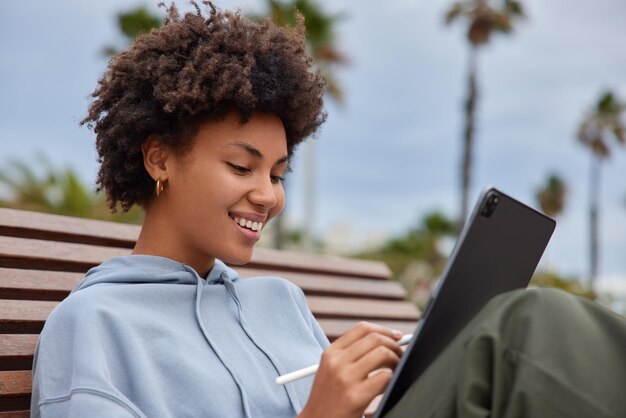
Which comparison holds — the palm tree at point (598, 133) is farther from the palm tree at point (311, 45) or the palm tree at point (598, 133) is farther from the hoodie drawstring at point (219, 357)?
the hoodie drawstring at point (219, 357)

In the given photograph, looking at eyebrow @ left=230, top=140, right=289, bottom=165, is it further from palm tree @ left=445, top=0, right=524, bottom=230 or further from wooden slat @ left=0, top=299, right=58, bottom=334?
palm tree @ left=445, top=0, right=524, bottom=230

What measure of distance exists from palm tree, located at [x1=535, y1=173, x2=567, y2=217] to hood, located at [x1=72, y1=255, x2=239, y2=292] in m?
35.2

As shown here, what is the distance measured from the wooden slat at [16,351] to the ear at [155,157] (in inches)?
22.1

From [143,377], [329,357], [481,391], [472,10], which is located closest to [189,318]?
[143,377]

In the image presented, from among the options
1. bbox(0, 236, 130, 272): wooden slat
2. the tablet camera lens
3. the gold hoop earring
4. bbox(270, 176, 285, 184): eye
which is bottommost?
bbox(0, 236, 130, 272): wooden slat

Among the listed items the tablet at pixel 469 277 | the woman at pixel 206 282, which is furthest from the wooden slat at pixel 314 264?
the tablet at pixel 469 277

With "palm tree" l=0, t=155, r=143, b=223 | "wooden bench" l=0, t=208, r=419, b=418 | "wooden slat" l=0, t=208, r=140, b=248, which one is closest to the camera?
"wooden bench" l=0, t=208, r=419, b=418

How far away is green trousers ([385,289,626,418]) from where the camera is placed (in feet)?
4.63

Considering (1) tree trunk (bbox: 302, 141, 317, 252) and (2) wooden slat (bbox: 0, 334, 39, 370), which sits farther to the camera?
(1) tree trunk (bbox: 302, 141, 317, 252)

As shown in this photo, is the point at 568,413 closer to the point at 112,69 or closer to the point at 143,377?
the point at 143,377

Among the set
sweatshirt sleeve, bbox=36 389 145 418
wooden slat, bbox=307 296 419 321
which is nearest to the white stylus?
sweatshirt sleeve, bbox=36 389 145 418

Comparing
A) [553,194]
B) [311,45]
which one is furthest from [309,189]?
[553,194]

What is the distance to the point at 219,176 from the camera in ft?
6.85

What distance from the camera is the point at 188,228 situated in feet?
7.11
